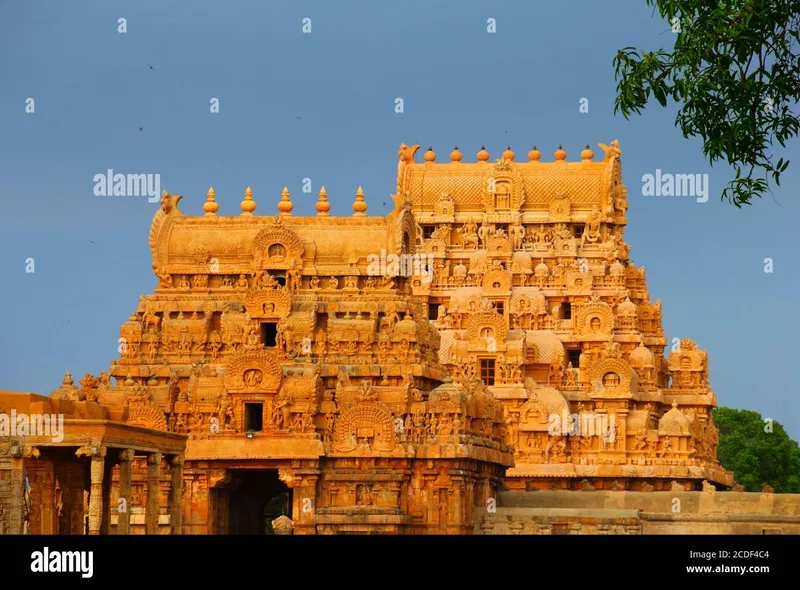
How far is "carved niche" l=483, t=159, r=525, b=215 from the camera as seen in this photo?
12131cm

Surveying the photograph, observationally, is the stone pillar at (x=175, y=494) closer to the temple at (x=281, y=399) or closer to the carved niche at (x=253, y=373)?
the temple at (x=281, y=399)

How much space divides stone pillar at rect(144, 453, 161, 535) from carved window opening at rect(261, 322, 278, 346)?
38.7 feet

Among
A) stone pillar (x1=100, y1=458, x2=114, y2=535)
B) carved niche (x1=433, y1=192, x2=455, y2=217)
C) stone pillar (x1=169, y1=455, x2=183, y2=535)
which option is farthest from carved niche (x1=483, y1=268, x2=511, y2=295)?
stone pillar (x1=100, y1=458, x2=114, y2=535)

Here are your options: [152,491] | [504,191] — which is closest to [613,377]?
[504,191]

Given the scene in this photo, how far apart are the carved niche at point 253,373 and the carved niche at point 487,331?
27012 millimetres

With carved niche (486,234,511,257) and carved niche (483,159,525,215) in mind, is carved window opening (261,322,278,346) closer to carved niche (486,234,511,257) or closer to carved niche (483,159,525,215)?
carved niche (486,234,511,257)

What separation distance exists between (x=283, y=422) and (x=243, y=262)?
25.0ft

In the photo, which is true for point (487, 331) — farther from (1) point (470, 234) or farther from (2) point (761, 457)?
(2) point (761, 457)

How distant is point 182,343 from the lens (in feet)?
287

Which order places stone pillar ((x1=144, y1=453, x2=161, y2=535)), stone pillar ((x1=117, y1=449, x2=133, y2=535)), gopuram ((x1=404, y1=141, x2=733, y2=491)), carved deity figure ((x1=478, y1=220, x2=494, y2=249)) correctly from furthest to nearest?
carved deity figure ((x1=478, y1=220, x2=494, y2=249)), gopuram ((x1=404, y1=141, x2=733, y2=491)), stone pillar ((x1=144, y1=453, x2=161, y2=535)), stone pillar ((x1=117, y1=449, x2=133, y2=535))

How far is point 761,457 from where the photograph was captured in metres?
147

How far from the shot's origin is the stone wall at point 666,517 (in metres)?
82.8

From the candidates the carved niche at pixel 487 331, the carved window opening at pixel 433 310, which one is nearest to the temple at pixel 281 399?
the carved niche at pixel 487 331
